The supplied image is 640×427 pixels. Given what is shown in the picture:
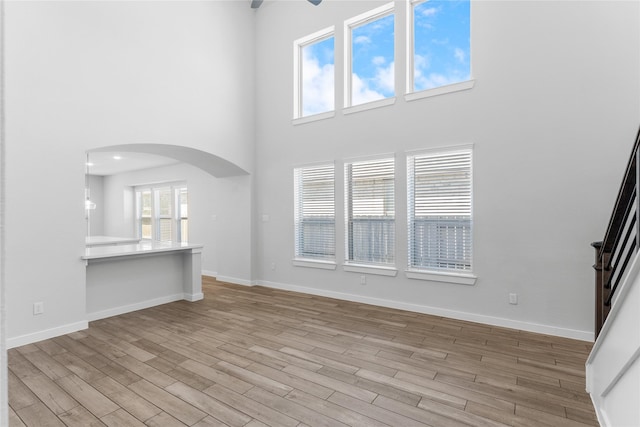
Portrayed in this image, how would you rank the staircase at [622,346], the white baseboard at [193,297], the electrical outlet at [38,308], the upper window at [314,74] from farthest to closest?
1. the upper window at [314,74]
2. the white baseboard at [193,297]
3. the electrical outlet at [38,308]
4. the staircase at [622,346]

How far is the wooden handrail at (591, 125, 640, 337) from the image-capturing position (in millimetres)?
1927

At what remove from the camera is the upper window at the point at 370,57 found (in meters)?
4.74

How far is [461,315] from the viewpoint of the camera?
159 inches

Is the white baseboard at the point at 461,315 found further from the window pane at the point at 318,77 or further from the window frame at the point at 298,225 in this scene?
the window pane at the point at 318,77

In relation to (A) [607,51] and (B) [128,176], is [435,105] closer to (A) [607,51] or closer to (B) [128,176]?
(A) [607,51]

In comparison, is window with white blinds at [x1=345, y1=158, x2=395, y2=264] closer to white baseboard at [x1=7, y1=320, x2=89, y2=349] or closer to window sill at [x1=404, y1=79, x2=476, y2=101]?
window sill at [x1=404, y1=79, x2=476, y2=101]

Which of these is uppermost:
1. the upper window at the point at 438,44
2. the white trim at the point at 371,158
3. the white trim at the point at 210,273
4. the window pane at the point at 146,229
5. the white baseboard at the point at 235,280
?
the upper window at the point at 438,44

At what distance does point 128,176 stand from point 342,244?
8011 millimetres

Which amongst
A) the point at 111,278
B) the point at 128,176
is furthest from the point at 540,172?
the point at 128,176

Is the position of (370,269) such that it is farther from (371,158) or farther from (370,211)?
(371,158)

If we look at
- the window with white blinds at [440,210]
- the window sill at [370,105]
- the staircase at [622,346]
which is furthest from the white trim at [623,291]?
the window sill at [370,105]

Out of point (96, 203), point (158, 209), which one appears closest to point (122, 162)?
point (158, 209)

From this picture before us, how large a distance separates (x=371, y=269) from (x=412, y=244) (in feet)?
2.30

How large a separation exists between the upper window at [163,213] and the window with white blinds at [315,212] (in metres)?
3.79
